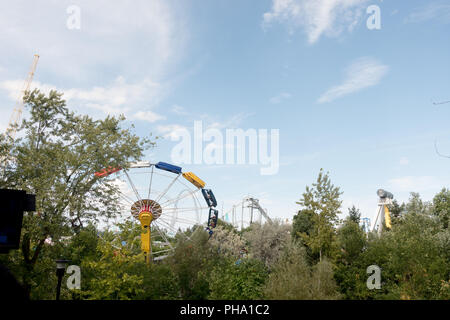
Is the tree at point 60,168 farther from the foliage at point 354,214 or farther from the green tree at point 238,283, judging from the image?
the foliage at point 354,214

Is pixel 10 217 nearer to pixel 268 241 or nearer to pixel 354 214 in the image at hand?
pixel 268 241

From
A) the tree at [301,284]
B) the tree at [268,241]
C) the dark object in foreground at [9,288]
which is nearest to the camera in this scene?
the dark object in foreground at [9,288]

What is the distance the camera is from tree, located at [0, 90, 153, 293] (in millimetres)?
19602

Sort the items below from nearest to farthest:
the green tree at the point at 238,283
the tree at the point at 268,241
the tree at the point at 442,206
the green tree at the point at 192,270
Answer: the green tree at the point at 238,283 < the green tree at the point at 192,270 < the tree at the point at 442,206 < the tree at the point at 268,241

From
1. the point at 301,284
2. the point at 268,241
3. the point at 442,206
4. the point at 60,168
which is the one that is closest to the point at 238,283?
the point at 301,284

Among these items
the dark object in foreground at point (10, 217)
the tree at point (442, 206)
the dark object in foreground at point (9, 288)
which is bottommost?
the dark object in foreground at point (9, 288)

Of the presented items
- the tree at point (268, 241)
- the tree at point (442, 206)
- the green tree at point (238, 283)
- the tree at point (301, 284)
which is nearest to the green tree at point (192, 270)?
the green tree at point (238, 283)

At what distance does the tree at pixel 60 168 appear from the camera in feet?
64.3

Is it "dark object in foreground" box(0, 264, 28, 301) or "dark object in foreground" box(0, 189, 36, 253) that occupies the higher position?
"dark object in foreground" box(0, 189, 36, 253)

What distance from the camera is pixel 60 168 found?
21078 millimetres

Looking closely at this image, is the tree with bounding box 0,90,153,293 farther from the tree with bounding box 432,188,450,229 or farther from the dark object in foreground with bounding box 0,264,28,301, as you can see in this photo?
the tree with bounding box 432,188,450,229

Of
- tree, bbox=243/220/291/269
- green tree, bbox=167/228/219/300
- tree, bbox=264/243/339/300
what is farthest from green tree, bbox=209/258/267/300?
tree, bbox=243/220/291/269

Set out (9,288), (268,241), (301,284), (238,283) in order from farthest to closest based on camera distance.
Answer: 1. (268,241)
2. (238,283)
3. (301,284)
4. (9,288)
